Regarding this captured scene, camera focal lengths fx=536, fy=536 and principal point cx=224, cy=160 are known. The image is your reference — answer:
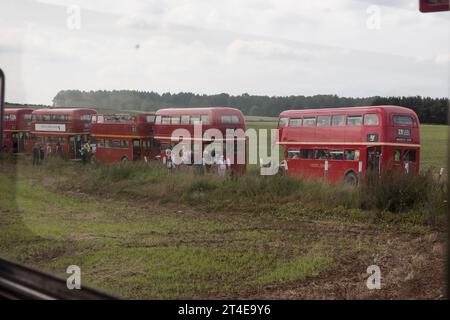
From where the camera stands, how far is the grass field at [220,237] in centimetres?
491

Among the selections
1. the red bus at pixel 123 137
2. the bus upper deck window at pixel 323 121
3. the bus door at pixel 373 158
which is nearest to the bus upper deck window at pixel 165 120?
the red bus at pixel 123 137

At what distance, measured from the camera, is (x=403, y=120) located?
11617mm

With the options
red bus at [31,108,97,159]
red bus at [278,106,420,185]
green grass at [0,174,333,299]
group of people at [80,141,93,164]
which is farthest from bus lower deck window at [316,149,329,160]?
red bus at [31,108,97,159]

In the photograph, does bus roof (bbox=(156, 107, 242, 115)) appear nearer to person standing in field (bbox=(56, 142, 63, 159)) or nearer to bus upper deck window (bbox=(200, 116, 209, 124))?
bus upper deck window (bbox=(200, 116, 209, 124))

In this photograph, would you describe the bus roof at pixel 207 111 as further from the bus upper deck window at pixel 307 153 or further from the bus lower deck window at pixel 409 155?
the bus lower deck window at pixel 409 155

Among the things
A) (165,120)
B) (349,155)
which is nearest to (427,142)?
(349,155)

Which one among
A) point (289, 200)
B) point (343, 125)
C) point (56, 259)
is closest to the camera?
point (56, 259)

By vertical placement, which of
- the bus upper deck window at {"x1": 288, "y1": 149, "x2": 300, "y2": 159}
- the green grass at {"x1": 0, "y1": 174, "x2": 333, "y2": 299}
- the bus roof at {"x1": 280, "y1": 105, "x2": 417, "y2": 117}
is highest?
the bus roof at {"x1": 280, "y1": 105, "x2": 417, "y2": 117}

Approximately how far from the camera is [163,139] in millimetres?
16000

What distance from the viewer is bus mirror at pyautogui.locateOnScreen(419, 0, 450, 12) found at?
6.38ft
